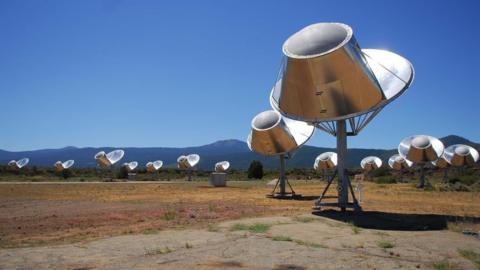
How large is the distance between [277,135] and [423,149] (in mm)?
19110

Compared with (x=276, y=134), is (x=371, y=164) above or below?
above

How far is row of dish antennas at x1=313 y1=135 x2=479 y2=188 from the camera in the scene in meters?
42.5

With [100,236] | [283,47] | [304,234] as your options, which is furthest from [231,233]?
[283,47]

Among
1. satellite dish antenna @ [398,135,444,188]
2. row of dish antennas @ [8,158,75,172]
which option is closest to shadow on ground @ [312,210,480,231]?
satellite dish antenna @ [398,135,444,188]

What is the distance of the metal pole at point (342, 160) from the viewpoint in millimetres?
19516

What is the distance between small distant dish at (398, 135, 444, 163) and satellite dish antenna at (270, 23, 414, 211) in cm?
2498

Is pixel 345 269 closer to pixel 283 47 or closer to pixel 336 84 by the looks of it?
pixel 336 84

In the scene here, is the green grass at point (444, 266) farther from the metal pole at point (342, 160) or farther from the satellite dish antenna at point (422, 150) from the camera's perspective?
the satellite dish antenna at point (422, 150)

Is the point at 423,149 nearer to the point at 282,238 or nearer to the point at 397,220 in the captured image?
the point at 397,220

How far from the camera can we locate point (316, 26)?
18719mm

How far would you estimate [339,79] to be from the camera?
17922mm

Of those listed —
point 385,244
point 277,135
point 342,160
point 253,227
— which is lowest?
point 253,227

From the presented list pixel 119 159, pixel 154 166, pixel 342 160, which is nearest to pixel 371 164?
pixel 119 159

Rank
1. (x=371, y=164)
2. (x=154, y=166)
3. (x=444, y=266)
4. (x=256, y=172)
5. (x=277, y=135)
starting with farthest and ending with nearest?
(x=154, y=166) → (x=256, y=172) → (x=371, y=164) → (x=277, y=135) → (x=444, y=266)
